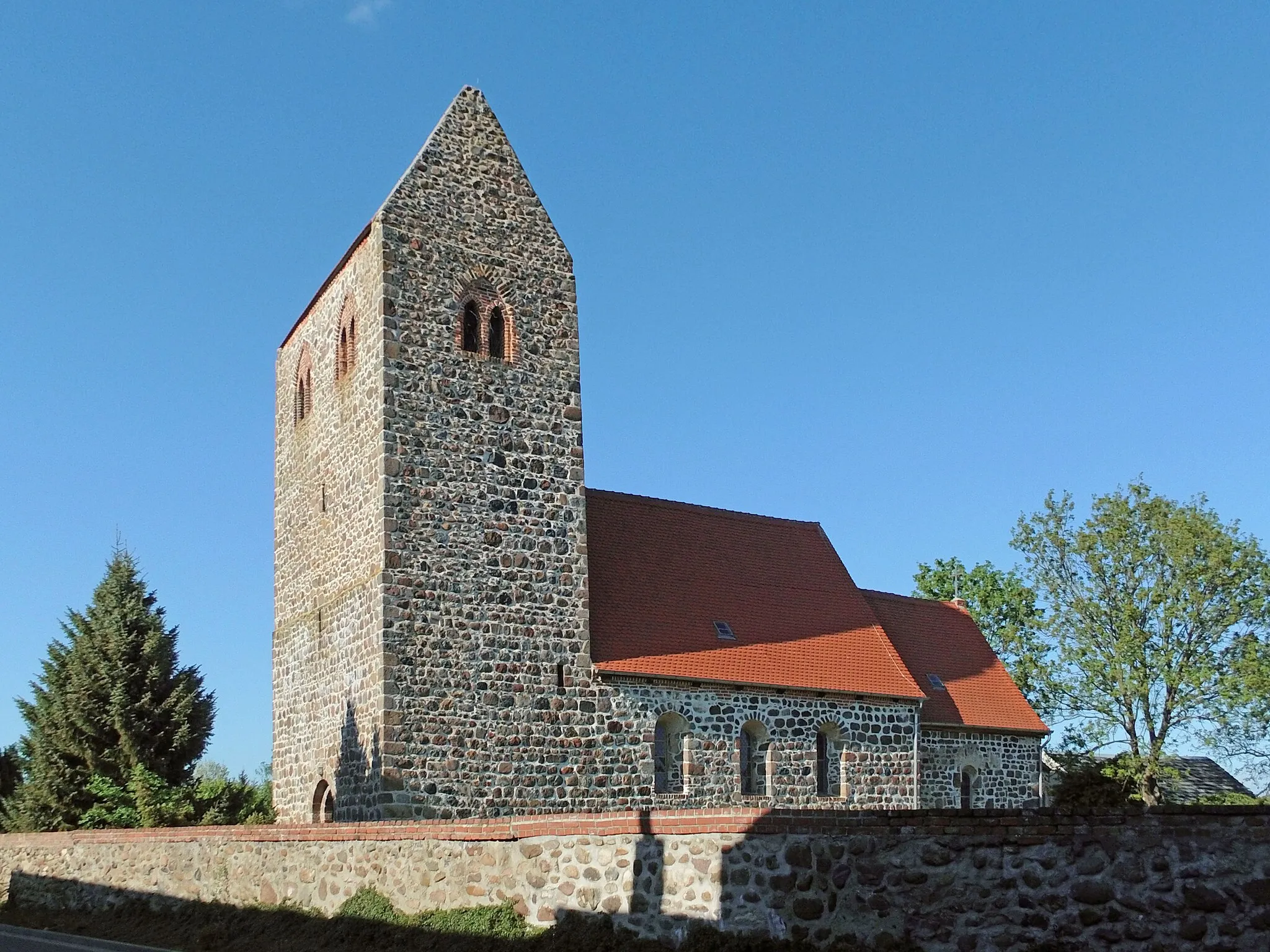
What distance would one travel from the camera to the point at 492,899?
45.6ft

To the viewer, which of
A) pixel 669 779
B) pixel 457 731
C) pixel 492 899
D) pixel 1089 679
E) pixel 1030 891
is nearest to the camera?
pixel 1030 891

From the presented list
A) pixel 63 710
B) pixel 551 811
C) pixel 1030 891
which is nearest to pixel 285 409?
pixel 63 710

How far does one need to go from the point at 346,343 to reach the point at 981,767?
1676 centimetres

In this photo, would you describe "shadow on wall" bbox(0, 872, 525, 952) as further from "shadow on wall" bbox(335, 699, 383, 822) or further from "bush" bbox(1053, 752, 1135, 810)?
"bush" bbox(1053, 752, 1135, 810)

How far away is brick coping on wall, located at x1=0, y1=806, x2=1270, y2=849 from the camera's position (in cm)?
998

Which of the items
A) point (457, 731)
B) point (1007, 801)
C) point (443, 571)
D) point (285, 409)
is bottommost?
point (1007, 801)

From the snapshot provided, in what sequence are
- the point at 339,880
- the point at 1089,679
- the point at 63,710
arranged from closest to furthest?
the point at 339,880
the point at 63,710
the point at 1089,679

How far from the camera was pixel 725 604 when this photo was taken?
27.2 metres

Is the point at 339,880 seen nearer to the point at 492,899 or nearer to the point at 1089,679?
the point at 492,899

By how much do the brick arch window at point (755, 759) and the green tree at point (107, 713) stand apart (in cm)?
1243

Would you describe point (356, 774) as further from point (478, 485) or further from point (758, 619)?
point (758, 619)

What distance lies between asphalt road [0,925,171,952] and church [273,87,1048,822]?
15.6 feet

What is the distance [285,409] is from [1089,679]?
23934 millimetres

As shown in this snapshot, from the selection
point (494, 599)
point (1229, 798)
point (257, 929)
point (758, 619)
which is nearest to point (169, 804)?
point (494, 599)
